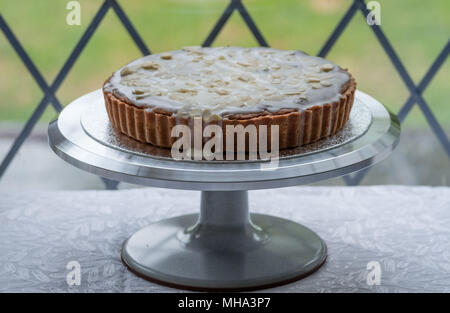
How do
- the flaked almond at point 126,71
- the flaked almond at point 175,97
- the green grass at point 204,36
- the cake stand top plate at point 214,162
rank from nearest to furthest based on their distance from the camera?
the cake stand top plate at point 214,162
the flaked almond at point 175,97
the flaked almond at point 126,71
the green grass at point 204,36

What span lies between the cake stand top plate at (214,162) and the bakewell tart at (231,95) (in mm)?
27

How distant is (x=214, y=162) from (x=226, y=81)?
0.21 meters

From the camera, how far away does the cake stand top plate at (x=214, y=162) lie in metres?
1.00

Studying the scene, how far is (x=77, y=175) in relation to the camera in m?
2.30

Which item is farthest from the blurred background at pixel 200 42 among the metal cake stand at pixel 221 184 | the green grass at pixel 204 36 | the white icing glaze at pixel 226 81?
the metal cake stand at pixel 221 184

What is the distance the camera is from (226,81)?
1.20m

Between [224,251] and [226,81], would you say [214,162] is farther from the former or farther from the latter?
[224,251]

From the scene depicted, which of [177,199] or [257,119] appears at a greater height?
[257,119]

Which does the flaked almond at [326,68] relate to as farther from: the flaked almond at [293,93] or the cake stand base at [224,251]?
the cake stand base at [224,251]

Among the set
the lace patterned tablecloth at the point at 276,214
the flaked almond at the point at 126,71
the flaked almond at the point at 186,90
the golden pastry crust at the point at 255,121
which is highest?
the flaked almond at the point at 186,90

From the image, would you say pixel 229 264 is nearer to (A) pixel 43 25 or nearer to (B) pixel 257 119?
(B) pixel 257 119

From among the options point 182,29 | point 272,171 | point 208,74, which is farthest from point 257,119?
point 182,29

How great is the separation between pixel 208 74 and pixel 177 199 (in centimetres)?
44

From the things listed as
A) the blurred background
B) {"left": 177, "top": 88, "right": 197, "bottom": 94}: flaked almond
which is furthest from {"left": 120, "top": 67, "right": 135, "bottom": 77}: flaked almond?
the blurred background
